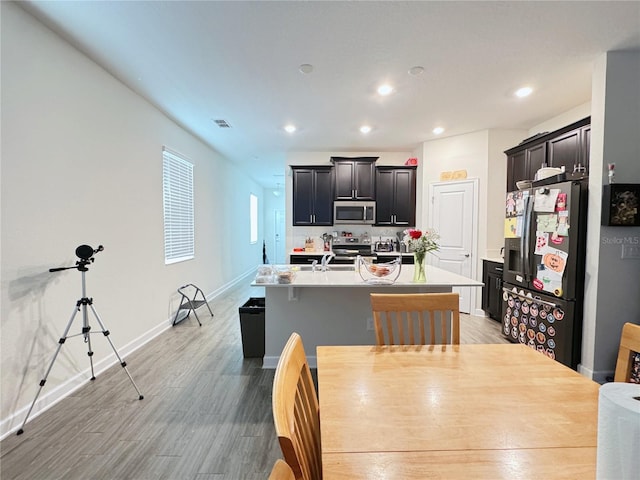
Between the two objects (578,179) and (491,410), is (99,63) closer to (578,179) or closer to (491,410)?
(491,410)

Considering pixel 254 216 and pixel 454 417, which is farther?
pixel 254 216

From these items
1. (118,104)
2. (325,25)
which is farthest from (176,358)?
(325,25)

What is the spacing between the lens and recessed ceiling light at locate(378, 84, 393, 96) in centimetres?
312

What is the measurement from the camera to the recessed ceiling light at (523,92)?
3189 millimetres

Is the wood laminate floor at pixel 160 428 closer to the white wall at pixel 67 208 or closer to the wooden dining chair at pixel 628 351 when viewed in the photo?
the white wall at pixel 67 208

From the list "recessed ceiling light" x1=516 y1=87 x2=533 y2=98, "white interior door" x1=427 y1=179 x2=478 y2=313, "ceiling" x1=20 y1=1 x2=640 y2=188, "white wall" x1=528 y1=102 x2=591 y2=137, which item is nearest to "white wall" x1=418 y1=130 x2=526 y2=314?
"white interior door" x1=427 y1=179 x2=478 y2=313

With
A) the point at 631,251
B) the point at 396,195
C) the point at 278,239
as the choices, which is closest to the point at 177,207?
the point at 396,195

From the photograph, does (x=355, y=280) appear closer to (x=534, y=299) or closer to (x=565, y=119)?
(x=534, y=299)

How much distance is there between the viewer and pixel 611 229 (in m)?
2.62

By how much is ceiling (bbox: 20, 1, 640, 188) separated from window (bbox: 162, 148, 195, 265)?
2.18ft

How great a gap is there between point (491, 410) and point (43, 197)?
2973 mm

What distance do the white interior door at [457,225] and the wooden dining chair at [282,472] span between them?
4.66 meters

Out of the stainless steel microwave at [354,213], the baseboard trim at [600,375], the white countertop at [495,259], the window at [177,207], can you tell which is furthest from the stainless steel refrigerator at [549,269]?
the window at [177,207]

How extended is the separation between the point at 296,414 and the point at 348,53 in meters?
2.67
